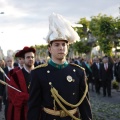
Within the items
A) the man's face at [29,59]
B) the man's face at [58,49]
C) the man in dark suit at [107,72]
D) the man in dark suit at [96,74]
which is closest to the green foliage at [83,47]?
the man in dark suit at [96,74]

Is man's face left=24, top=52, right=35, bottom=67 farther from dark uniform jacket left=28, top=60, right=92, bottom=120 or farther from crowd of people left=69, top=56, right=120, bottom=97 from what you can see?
crowd of people left=69, top=56, right=120, bottom=97

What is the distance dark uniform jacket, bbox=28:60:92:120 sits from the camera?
3.65m

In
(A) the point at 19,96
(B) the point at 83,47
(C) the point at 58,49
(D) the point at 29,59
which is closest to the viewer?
(C) the point at 58,49

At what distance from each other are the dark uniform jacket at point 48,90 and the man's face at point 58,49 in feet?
0.54

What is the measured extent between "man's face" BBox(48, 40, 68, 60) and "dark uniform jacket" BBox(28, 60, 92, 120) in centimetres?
16

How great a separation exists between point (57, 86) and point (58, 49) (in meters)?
0.44

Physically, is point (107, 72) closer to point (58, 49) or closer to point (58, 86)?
point (58, 86)

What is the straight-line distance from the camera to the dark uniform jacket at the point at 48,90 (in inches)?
144

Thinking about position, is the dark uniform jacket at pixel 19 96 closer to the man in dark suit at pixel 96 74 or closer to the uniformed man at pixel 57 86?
the uniformed man at pixel 57 86

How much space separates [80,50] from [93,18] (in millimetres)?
7316

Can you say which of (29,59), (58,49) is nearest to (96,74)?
(29,59)

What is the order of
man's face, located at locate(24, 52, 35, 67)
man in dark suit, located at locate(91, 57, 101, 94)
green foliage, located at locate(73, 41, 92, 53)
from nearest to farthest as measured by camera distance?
man's face, located at locate(24, 52, 35, 67), man in dark suit, located at locate(91, 57, 101, 94), green foliage, located at locate(73, 41, 92, 53)

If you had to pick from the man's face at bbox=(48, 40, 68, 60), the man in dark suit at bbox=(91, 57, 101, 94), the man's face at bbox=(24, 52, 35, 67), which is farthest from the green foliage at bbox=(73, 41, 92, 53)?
the man's face at bbox=(48, 40, 68, 60)

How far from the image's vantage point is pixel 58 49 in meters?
3.61
